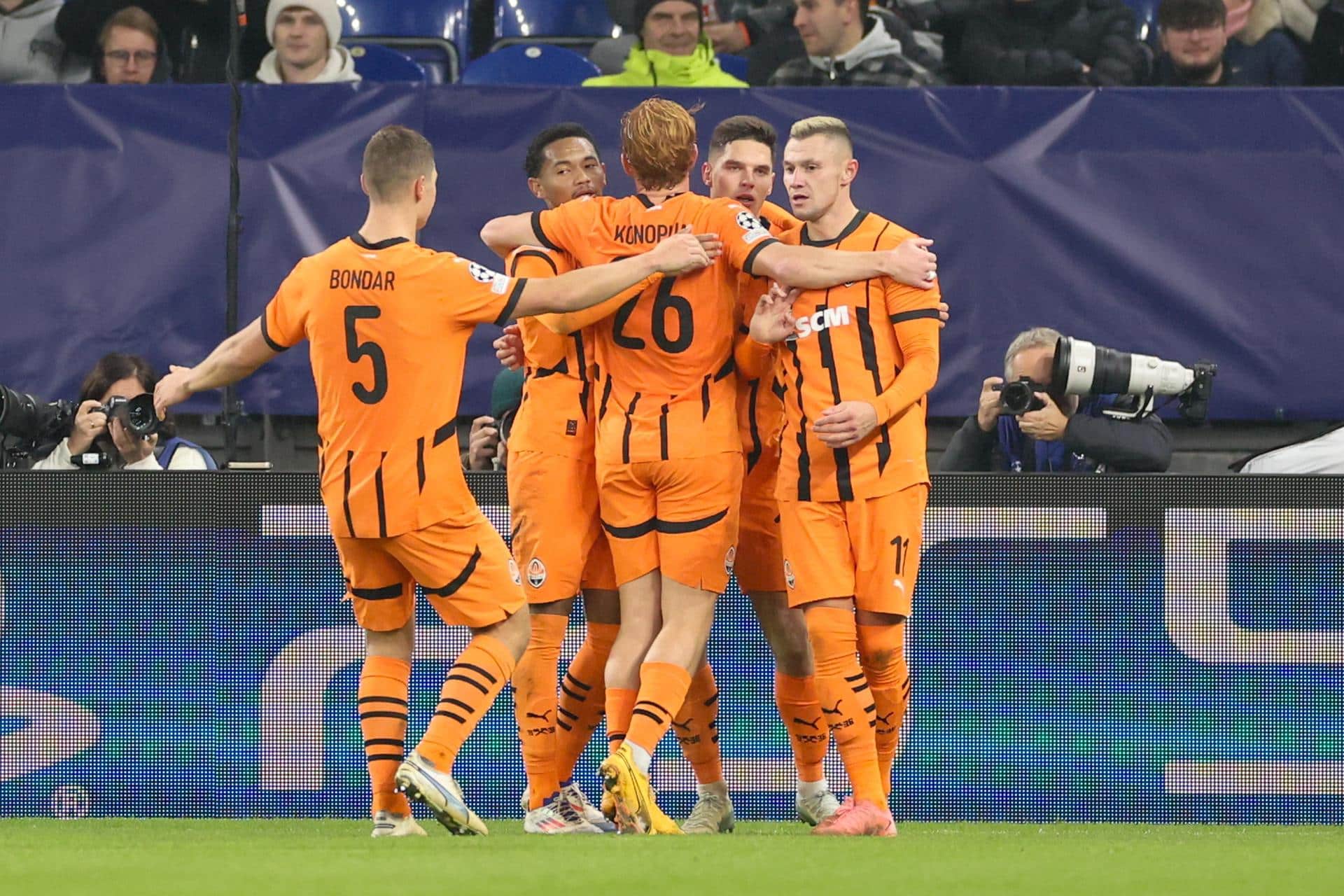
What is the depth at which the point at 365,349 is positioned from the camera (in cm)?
551

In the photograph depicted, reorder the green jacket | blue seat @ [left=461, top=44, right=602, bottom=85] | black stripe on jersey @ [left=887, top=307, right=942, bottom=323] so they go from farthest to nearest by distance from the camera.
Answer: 1. blue seat @ [left=461, top=44, right=602, bottom=85]
2. the green jacket
3. black stripe on jersey @ [left=887, top=307, right=942, bottom=323]

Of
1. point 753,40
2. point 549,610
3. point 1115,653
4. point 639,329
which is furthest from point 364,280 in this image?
point 753,40

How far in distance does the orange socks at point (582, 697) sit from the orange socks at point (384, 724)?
2.25 ft

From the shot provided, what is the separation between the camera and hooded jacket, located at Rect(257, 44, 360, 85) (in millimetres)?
9148

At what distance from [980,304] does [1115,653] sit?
1991mm

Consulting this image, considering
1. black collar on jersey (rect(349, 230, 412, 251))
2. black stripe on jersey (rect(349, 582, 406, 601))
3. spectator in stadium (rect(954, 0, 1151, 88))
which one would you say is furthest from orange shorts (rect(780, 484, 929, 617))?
spectator in stadium (rect(954, 0, 1151, 88))

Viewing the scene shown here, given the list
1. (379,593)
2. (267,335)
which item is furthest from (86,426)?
(379,593)

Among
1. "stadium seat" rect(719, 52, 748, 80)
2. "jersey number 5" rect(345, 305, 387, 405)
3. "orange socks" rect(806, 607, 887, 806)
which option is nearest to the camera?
"jersey number 5" rect(345, 305, 387, 405)

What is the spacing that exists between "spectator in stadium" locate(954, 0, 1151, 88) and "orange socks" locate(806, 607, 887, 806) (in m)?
4.29

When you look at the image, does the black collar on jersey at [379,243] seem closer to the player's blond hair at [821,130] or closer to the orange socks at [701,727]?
the player's blond hair at [821,130]

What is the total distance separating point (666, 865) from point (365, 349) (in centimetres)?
176

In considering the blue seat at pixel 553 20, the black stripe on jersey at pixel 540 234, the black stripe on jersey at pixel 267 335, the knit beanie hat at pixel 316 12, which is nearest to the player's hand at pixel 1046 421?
the black stripe on jersey at pixel 540 234

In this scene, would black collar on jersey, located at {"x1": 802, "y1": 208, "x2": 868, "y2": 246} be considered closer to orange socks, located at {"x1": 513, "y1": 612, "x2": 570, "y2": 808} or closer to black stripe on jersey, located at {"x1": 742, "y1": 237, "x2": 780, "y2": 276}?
black stripe on jersey, located at {"x1": 742, "y1": 237, "x2": 780, "y2": 276}

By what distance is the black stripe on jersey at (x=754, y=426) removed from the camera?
6316 millimetres
